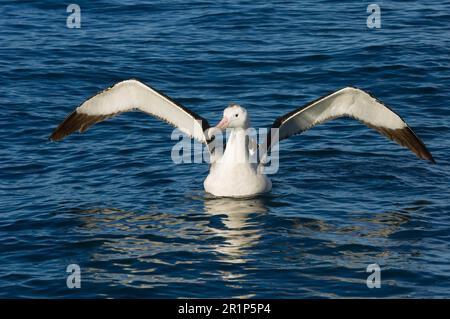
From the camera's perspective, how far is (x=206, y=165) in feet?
65.3

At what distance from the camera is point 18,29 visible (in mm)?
27719

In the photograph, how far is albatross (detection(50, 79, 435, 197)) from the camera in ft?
58.0

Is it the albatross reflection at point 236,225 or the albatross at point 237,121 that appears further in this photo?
the albatross at point 237,121

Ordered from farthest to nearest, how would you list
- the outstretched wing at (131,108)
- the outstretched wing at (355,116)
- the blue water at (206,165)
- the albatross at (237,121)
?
the outstretched wing at (131,108), the outstretched wing at (355,116), the albatross at (237,121), the blue water at (206,165)

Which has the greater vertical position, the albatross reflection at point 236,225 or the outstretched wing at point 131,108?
the outstretched wing at point 131,108

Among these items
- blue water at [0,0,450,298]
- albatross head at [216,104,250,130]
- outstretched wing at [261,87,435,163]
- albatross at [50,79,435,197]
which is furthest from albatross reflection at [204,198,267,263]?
outstretched wing at [261,87,435,163]

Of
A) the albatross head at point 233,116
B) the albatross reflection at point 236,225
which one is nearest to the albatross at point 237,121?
the albatross head at point 233,116

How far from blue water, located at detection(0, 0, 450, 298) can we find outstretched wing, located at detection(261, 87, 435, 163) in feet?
2.05

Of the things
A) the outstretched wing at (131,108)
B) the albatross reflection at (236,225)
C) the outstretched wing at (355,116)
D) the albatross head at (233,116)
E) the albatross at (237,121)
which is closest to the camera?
the albatross reflection at (236,225)

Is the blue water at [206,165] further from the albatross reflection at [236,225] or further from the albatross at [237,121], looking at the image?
the albatross at [237,121]

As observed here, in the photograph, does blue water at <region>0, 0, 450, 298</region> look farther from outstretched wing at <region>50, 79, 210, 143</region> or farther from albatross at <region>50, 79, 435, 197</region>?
outstretched wing at <region>50, 79, 210, 143</region>

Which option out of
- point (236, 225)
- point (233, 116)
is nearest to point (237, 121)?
point (233, 116)

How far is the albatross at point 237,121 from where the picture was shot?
17.7m
